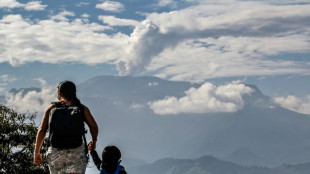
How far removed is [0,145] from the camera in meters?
22.8

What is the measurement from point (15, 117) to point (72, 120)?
814 inches

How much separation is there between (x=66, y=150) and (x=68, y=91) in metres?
0.99

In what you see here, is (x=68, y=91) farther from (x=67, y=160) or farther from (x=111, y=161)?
(x=111, y=161)

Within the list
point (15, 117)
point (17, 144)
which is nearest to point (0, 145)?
point (17, 144)

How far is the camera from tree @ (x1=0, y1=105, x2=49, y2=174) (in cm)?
2286

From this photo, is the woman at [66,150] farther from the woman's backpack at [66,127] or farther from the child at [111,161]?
the child at [111,161]

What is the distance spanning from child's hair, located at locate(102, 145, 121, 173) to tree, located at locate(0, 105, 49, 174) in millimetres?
17372

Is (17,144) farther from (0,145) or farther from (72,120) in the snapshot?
(72,120)

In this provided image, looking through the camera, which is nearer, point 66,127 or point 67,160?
point 66,127

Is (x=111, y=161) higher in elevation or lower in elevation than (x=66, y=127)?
lower

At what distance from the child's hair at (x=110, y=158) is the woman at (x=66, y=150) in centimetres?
34

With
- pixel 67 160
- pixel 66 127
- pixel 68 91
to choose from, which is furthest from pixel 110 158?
pixel 68 91

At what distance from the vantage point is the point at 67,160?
6418 mm

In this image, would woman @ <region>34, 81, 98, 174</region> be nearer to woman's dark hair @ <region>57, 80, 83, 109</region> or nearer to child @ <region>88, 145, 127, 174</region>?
woman's dark hair @ <region>57, 80, 83, 109</region>
